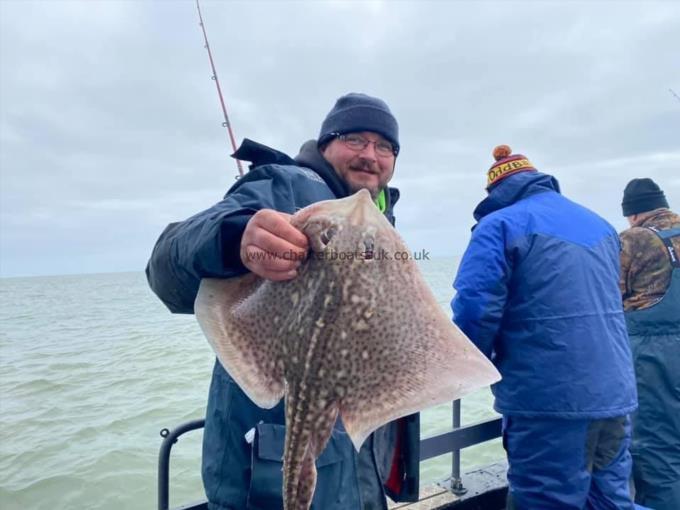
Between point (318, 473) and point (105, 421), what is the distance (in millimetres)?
10524

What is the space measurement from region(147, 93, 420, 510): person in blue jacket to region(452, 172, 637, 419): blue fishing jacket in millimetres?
1038

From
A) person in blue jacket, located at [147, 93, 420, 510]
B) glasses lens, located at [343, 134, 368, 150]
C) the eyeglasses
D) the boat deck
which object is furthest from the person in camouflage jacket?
glasses lens, located at [343, 134, 368, 150]

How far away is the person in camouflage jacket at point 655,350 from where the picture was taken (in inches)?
172

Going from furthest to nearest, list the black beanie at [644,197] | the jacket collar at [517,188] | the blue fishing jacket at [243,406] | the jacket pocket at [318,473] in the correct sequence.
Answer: the black beanie at [644,197] → the jacket collar at [517,188] → the jacket pocket at [318,473] → the blue fishing jacket at [243,406]

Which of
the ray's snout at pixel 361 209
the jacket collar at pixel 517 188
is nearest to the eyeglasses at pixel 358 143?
the ray's snout at pixel 361 209

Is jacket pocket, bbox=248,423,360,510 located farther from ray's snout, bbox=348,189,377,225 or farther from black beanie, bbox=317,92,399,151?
black beanie, bbox=317,92,399,151

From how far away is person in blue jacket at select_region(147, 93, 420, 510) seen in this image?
168 cm

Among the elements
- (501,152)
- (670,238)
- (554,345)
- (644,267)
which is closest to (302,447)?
(554,345)

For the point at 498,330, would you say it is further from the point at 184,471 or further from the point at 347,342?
the point at 184,471

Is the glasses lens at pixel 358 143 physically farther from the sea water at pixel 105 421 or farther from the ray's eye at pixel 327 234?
the sea water at pixel 105 421

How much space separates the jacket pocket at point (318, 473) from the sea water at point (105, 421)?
6.44 meters

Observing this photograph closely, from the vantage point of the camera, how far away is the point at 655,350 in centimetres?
460

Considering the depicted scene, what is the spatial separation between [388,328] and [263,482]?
927mm

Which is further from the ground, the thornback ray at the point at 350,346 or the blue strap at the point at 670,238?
the blue strap at the point at 670,238
